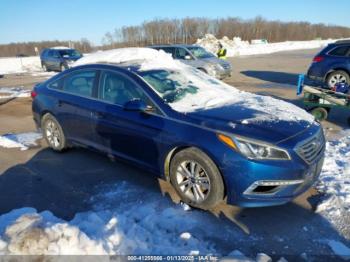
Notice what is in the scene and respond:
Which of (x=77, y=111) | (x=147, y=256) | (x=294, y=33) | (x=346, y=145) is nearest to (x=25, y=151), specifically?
(x=77, y=111)

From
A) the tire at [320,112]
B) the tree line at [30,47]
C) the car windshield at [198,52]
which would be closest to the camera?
the tire at [320,112]

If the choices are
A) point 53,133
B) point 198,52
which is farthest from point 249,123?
point 198,52

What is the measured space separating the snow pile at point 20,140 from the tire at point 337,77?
350 inches

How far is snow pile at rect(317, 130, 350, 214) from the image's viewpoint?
3619mm

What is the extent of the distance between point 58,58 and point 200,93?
1919 cm

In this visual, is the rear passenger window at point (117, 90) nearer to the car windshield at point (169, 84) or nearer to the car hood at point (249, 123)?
the car windshield at point (169, 84)

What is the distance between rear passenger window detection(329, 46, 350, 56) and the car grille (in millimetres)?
7955

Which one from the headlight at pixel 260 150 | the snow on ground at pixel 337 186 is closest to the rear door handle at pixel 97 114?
the headlight at pixel 260 150

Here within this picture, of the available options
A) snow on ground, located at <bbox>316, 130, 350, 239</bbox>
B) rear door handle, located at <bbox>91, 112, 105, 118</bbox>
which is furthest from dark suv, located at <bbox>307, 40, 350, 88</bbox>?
rear door handle, located at <bbox>91, 112, 105, 118</bbox>

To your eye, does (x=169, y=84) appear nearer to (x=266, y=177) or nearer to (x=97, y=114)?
(x=97, y=114)

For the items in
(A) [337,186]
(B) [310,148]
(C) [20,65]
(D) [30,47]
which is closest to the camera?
(B) [310,148]

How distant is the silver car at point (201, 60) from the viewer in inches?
561

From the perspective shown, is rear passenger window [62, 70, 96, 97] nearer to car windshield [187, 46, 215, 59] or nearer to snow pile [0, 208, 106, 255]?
snow pile [0, 208, 106, 255]

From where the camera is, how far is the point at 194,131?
349 centimetres
